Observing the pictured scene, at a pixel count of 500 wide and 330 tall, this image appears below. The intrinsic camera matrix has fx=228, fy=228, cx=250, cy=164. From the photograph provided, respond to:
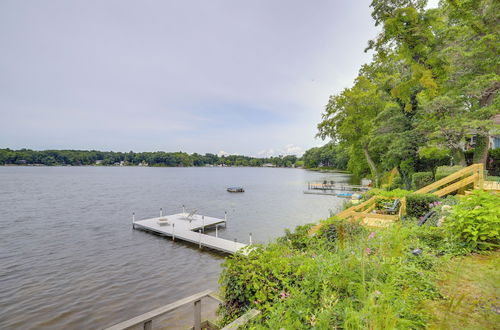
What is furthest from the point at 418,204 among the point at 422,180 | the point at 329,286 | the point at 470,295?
the point at 422,180

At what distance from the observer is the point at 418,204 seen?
910 cm

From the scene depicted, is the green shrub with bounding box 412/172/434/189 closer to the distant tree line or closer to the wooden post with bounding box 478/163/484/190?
the wooden post with bounding box 478/163/484/190

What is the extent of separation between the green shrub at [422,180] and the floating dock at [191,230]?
44.4 ft

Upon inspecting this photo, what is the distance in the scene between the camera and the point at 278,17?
18.6m

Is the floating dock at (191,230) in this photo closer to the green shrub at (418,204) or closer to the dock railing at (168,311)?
the green shrub at (418,204)

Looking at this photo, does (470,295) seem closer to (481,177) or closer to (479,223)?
(479,223)

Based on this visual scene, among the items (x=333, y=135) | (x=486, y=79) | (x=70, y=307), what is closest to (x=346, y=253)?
(x=70, y=307)

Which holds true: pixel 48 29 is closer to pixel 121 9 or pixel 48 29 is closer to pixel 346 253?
pixel 121 9

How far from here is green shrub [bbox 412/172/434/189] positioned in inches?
646

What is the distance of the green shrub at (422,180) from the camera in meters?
16.4

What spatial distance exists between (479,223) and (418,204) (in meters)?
6.01

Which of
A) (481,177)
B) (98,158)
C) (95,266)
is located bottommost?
(95,266)

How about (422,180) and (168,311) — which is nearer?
(168,311)

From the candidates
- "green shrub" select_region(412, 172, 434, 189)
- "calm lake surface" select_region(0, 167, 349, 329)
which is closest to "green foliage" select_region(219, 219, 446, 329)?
"calm lake surface" select_region(0, 167, 349, 329)
